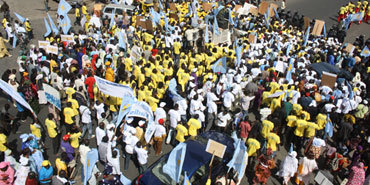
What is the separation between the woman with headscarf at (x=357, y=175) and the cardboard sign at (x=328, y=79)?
5.06m

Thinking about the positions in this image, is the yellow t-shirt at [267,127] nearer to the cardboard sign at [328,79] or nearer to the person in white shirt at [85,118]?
the cardboard sign at [328,79]

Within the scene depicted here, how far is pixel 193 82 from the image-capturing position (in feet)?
38.1

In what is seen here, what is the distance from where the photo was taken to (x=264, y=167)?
8.01m

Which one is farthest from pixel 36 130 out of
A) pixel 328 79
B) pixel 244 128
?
pixel 328 79

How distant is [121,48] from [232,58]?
16.8 feet

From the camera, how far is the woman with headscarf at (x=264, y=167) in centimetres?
796

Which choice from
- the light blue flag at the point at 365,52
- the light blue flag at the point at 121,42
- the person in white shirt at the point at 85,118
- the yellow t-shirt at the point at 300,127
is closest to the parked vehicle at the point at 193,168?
the yellow t-shirt at the point at 300,127

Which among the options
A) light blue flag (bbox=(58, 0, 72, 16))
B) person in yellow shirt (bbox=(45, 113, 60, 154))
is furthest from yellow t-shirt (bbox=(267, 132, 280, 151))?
light blue flag (bbox=(58, 0, 72, 16))

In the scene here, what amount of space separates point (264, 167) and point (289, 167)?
71cm

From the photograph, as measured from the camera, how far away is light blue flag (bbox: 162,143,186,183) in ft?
21.6

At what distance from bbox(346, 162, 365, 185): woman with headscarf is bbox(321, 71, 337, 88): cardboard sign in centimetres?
506

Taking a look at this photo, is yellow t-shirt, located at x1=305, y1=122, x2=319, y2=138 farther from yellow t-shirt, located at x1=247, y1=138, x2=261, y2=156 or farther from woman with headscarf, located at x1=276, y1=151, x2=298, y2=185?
yellow t-shirt, located at x1=247, y1=138, x2=261, y2=156

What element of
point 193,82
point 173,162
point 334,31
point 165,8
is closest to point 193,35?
point 193,82

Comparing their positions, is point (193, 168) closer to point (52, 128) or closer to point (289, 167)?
point (289, 167)
